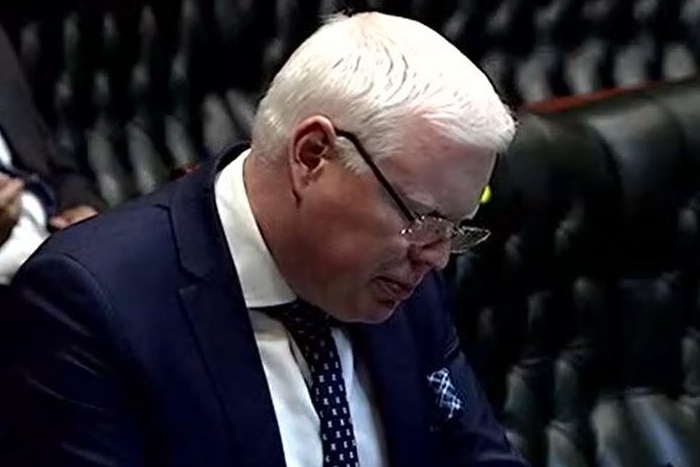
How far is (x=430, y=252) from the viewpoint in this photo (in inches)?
64.0

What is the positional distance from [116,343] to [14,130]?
1050mm

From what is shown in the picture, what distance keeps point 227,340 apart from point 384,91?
1.03ft

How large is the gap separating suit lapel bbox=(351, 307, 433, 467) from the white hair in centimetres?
28

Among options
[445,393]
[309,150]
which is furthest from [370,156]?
[445,393]

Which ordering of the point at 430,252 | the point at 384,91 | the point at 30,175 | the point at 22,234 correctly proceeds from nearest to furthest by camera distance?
the point at 384,91
the point at 430,252
the point at 22,234
the point at 30,175

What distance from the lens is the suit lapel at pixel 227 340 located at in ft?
5.38

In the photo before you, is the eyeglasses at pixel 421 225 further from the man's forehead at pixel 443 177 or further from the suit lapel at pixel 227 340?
the suit lapel at pixel 227 340

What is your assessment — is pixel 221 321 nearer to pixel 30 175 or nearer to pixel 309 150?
pixel 309 150

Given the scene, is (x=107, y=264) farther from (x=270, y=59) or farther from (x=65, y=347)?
(x=270, y=59)

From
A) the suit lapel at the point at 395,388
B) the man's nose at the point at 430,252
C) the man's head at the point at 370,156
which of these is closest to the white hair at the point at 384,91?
the man's head at the point at 370,156

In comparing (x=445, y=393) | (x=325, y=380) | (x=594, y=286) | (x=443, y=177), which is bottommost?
(x=594, y=286)

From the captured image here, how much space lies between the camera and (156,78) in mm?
3104

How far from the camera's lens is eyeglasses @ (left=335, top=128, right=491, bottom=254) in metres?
1.54

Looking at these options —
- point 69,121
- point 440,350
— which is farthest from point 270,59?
point 440,350
